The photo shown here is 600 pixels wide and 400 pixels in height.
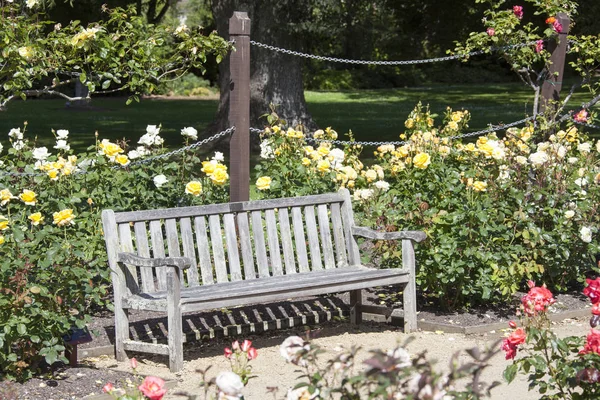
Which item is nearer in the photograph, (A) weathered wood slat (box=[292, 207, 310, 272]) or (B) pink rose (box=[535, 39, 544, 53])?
(A) weathered wood slat (box=[292, 207, 310, 272])

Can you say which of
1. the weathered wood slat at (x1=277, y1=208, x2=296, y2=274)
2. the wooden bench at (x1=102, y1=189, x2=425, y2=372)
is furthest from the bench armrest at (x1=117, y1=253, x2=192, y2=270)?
the weathered wood slat at (x1=277, y1=208, x2=296, y2=274)

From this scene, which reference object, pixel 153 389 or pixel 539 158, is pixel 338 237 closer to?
pixel 539 158

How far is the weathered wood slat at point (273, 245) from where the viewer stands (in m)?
5.42

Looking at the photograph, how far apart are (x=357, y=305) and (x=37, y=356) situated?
2.03 m

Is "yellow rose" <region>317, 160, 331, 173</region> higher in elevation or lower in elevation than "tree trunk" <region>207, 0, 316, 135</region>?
lower

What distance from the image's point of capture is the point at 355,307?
5621 millimetres

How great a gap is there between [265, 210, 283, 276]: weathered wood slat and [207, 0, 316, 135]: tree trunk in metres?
7.53

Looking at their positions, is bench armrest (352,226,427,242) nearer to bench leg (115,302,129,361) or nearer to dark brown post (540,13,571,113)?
bench leg (115,302,129,361)

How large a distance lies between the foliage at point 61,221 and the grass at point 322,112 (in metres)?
7.97

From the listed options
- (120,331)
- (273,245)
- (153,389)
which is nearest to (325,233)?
(273,245)

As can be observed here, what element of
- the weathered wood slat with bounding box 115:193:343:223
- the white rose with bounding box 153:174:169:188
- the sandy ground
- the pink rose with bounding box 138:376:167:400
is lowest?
the sandy ground

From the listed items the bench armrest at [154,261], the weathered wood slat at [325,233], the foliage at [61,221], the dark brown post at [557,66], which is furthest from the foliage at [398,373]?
the dark brown post at [557,66]

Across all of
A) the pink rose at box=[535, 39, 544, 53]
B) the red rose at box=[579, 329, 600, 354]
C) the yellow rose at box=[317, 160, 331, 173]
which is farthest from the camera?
the pink rose at box=[535, 39, 544, 53]

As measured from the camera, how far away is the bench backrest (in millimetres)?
4961
